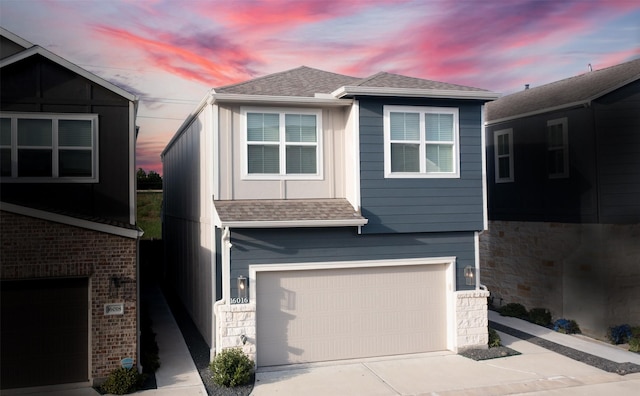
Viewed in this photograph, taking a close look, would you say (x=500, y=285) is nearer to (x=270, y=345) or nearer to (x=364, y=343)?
(x=364, y=343)

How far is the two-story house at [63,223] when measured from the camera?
8391 mm

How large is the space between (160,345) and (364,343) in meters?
4.45

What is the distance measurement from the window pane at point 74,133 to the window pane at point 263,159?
313 cm

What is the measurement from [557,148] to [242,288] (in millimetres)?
9043

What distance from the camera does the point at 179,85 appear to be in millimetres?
14852

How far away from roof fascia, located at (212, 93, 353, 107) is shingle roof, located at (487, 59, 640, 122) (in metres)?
6.44

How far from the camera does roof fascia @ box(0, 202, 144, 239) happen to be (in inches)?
324

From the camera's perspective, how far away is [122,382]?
8477mm

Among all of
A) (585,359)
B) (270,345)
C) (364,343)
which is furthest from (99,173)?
(585,359)

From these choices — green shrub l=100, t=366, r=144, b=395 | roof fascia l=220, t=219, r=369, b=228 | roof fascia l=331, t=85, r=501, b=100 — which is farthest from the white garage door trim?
roof fascia l=331, t=85, r=501, b=100

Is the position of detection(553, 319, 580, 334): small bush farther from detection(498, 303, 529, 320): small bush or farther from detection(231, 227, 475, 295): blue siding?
detection(231, 227, 475, 295): blue siding

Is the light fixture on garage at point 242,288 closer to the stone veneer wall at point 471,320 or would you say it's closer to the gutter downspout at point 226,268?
the gutter downspout at point 226,268

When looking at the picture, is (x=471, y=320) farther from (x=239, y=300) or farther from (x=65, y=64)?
(x=65, y=64)

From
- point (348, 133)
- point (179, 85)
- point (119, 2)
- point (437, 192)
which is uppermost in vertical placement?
point (119, 2)
